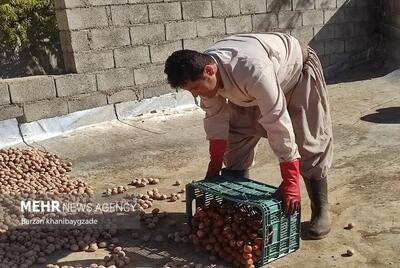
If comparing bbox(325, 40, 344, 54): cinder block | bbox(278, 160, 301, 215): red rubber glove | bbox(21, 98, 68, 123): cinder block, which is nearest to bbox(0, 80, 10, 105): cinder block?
bbox(21, 98, 68, 123): cinder block

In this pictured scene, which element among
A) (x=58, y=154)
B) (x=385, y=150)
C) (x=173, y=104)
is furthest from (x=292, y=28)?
(x=58, y=154)

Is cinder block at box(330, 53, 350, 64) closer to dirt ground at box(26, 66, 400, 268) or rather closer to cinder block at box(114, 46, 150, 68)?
dirt ground at box(26, 66, 400, 268)

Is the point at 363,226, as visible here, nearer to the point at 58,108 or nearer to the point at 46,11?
the point at 58,108

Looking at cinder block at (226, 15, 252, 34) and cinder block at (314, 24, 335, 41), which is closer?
cinder block at (226, 15, 252, 34)

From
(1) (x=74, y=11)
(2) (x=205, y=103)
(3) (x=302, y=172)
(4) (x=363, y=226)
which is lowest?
(4) (x=363, y=226)

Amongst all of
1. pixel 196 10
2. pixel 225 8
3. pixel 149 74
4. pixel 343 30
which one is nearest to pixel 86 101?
pixel 149 74

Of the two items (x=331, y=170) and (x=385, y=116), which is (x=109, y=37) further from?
(x=385, y=116)

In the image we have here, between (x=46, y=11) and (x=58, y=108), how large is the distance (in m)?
1.42

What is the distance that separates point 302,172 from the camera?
126 inches

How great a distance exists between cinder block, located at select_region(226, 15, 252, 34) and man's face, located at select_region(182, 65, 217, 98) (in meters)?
4.11

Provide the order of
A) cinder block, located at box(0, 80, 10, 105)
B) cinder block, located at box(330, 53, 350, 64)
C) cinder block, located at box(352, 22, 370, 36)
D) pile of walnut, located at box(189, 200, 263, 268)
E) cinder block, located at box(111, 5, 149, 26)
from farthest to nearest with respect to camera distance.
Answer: cinder block, located at box(352, 22, 370, 36)
cinder block, located at box(330, 53, 350, 64)
cinder block, located at box(111, 5, 149, 26)
cinder block, located at box(0, 80, 10, 105)
pile of walnut, located at box(189, 200, 263, 268)

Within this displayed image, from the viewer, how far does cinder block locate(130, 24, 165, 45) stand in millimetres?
5895

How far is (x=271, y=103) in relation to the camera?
2.62 m

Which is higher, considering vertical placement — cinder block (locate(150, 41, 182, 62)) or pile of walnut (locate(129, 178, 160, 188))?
cinder block (locate(150, 41, 182, 62))
